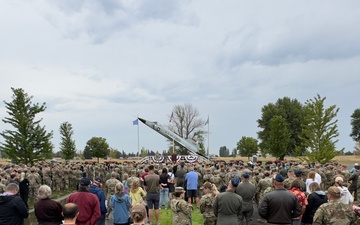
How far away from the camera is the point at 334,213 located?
6547 millimetres

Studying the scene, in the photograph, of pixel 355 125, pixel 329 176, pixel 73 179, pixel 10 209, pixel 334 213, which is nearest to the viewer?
pixel 334 213

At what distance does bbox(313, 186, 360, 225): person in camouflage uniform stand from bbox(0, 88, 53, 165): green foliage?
24.3m

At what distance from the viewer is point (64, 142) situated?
4997 centimetres

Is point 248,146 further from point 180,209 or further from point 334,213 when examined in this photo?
point 334,213

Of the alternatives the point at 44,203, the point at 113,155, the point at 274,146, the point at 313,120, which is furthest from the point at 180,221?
the point at 113,155

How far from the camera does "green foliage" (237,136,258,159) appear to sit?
2589 inches

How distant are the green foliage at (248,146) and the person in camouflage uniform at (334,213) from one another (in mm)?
60023

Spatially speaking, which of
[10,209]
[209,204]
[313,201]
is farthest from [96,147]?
[313,201]

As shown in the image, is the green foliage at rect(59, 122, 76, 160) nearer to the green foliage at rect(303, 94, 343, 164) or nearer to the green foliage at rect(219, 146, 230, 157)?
the green foliage at rect(303, 94, 343, 164)

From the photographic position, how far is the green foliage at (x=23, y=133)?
89.1 ft

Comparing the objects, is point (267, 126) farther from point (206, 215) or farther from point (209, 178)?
point (206, 215)

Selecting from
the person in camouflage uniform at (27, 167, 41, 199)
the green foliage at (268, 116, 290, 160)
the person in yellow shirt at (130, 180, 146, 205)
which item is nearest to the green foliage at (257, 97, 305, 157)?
the green foliage at (268, 116, 290, 160)

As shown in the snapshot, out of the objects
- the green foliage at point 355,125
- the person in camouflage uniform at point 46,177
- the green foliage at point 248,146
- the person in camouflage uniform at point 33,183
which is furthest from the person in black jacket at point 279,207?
the green foliage at point 355,125

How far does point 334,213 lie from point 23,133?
2506 centimetres
